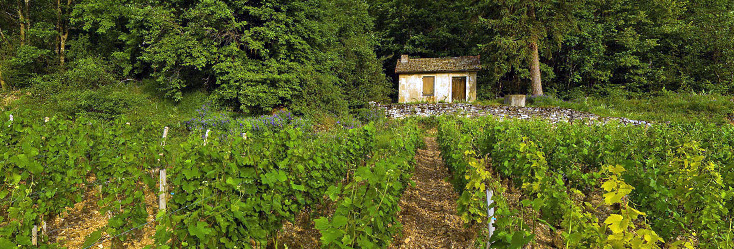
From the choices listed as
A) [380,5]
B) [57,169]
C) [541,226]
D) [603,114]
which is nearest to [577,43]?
[603,114]

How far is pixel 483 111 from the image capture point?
16.8 metres

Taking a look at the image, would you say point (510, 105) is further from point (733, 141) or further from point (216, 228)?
point (216, 228)

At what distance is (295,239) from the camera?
400 centimetres

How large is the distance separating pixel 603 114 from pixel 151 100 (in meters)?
20.8

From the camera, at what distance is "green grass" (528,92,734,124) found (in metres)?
14.6

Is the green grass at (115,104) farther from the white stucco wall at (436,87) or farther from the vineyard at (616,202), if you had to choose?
the white stucco wall at (436,87)

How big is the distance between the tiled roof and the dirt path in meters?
14.6

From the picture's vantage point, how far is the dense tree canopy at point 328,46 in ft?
47.4

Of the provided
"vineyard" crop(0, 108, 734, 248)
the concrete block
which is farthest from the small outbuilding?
"vineyard" crop(0, 108, 734, 248)

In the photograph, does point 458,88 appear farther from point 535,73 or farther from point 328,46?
point 328,46

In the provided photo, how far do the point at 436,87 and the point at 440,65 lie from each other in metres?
1.38

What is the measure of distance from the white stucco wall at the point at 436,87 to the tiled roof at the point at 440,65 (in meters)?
0.33

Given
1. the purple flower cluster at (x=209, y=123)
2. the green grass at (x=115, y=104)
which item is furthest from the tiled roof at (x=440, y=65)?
the purple flower cluster at (x=209, y=123)

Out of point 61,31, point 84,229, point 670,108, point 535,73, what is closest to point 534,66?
point 535,73
